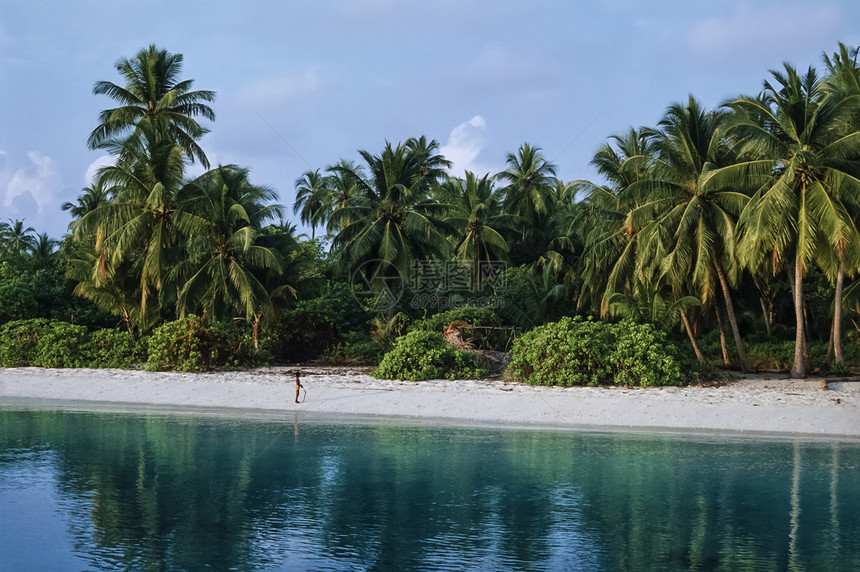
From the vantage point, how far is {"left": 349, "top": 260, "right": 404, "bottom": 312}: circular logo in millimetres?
27969

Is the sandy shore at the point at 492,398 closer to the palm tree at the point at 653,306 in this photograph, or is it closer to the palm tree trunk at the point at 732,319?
the palm tree trunk at the point at 732,319

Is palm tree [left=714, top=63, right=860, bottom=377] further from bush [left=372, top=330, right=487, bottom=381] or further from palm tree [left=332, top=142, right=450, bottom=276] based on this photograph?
palm tree [left=332, top=142, right=450, bottom=276]

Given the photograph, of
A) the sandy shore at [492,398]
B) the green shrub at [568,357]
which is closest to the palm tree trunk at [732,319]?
the sandy shore at [492,398]

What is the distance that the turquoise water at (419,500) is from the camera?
7168mm

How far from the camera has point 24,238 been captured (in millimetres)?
58344

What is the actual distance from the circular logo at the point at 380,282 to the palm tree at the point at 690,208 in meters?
8.82

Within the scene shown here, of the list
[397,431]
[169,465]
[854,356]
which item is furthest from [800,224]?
[169,465]

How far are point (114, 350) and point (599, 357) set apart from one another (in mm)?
15525

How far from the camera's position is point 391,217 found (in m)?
27.6

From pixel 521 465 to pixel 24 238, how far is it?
57414mm

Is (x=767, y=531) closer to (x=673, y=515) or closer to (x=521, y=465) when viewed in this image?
(x=673, y=515)

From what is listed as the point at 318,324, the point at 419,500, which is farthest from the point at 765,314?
the point at 419,500

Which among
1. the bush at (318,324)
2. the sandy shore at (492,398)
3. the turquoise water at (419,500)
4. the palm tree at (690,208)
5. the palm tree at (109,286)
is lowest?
the turquoise water at (419,500)

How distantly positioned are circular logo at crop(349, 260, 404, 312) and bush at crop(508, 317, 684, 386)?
8.32m
